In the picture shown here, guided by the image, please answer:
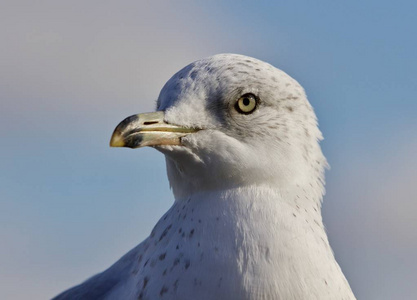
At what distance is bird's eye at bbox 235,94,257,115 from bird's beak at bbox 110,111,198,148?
1.16ft

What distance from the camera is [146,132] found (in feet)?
13.3

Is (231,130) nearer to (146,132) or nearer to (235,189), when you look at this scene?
(235,189)

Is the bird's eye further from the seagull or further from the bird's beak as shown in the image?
the bird's beak

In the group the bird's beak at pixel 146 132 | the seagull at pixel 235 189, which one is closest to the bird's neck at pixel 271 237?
the seagull at pixel 235 189

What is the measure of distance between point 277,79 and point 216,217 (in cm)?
91

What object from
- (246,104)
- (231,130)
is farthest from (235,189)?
(246,104)

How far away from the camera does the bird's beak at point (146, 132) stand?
4.02 metres

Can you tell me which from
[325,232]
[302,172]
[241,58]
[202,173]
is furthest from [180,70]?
[325,232]

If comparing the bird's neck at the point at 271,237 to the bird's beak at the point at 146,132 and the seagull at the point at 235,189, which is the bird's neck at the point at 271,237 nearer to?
the seagull at the point at 235,189

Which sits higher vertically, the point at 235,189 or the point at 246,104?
A: the point at 246,104

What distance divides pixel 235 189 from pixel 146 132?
0.59 meters

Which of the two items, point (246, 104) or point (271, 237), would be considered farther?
point (246, 104)

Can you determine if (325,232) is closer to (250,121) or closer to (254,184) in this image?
(254,184)

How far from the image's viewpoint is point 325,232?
14.1ft
